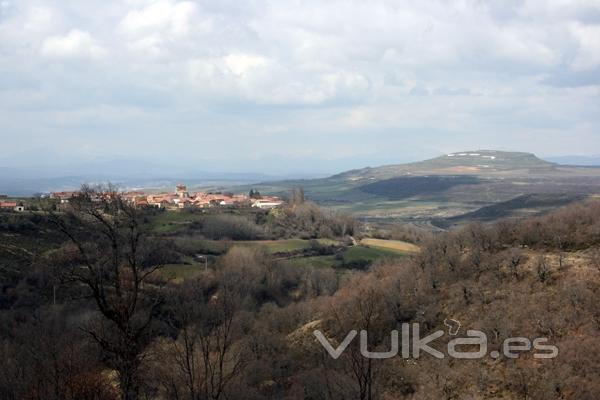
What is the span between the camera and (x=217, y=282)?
5684 centimetres

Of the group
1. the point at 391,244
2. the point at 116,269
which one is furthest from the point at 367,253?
the point at 116,269

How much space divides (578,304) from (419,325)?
30.1ft

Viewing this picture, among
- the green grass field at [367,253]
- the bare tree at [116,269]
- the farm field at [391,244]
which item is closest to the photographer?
the bare tree at [116,269]

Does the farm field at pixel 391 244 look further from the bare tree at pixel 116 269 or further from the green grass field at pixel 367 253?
the bare tree at pixel 116 269

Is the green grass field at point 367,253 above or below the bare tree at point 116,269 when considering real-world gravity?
below

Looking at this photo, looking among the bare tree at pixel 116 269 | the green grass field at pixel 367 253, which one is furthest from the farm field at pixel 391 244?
the bare tree at pixel 116 269

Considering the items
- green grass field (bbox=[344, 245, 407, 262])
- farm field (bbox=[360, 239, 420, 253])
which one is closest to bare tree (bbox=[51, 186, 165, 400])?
green grass field (bbox=[344, 245, 407, 262])

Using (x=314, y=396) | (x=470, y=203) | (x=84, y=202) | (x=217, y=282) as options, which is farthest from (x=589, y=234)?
(x=470, y=203)

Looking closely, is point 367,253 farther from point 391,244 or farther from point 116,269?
point 116,269

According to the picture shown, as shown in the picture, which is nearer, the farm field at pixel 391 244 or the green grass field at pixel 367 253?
the green grass field at pixel 367 253

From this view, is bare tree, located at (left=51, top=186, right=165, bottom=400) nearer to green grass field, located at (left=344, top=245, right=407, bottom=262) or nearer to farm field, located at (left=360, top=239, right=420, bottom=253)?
green grass field, located at (left=344, top=245, right=407, bottom=262)

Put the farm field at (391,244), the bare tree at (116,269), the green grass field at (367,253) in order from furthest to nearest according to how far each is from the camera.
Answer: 1. the farm field at (391,244)
2. the green grass field at (367,253)
3. the bare tree at (116,269)

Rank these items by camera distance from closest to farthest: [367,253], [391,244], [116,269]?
[116,269] < [367,253] < [391,244]

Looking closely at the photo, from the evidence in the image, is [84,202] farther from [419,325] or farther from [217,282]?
[217,282]
